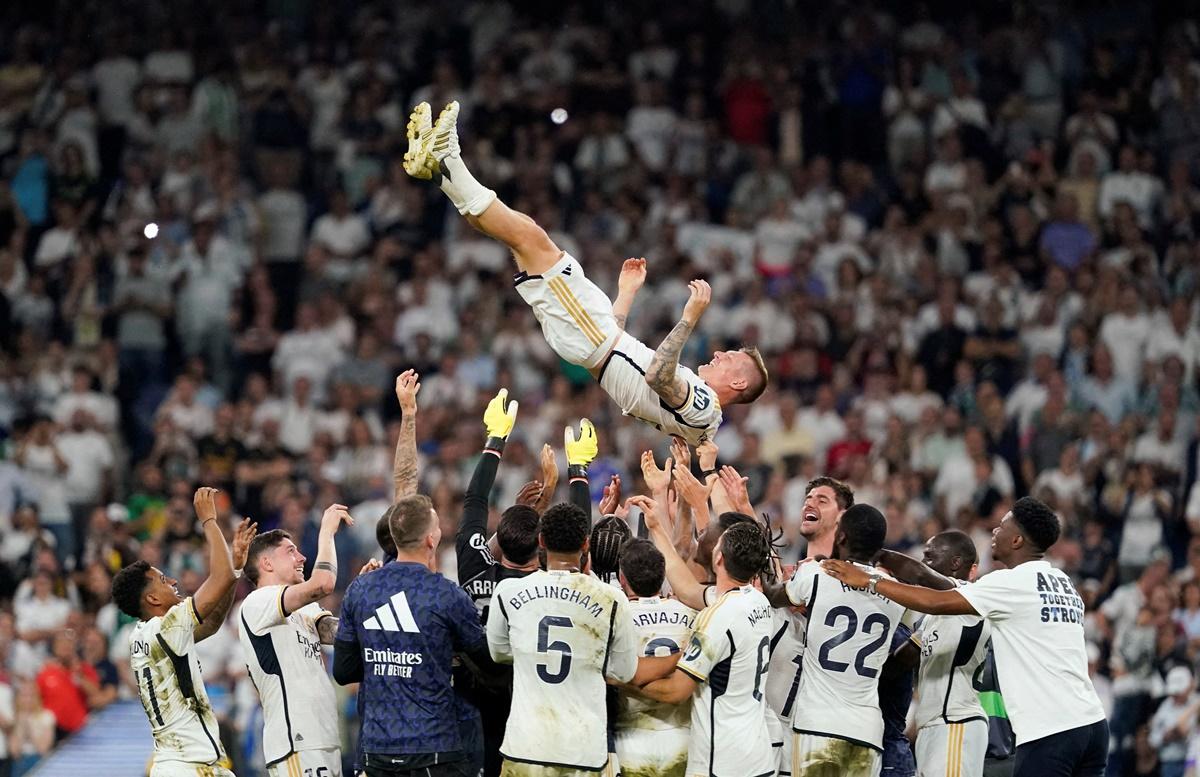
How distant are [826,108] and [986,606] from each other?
49.1 ft

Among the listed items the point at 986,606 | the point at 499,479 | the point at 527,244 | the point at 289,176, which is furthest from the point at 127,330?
the point at 986,606

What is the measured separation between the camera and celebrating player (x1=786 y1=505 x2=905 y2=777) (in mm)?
10148

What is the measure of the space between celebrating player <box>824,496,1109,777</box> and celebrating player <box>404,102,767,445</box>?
87.0 inches

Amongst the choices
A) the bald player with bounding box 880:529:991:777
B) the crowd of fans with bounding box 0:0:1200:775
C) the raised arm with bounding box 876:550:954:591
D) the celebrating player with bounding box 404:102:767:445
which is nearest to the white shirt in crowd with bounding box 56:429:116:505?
the crowd of fans with bounding box 0:0:1200:775

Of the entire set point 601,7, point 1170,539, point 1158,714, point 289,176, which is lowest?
point 1158,714

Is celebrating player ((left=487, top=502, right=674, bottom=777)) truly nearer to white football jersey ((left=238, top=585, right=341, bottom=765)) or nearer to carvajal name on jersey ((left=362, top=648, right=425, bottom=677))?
carvajal name on jersey ((left=362, top=648, right=425, bottom=677))

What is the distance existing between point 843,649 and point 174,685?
3.72 metres

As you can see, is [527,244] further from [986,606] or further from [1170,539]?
[1170,539]

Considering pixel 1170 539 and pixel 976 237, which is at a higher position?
pixel 976 237

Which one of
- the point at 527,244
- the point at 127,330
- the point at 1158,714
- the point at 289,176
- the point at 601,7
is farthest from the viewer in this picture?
the point at 601,7

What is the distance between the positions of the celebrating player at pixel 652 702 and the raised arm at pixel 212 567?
2.15m

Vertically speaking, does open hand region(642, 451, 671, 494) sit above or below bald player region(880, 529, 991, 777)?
above

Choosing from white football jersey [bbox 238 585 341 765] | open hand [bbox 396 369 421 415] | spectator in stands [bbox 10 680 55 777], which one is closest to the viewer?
white football jersey [bbox 238 585 341 765]

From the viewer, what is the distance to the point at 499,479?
65.6ft
